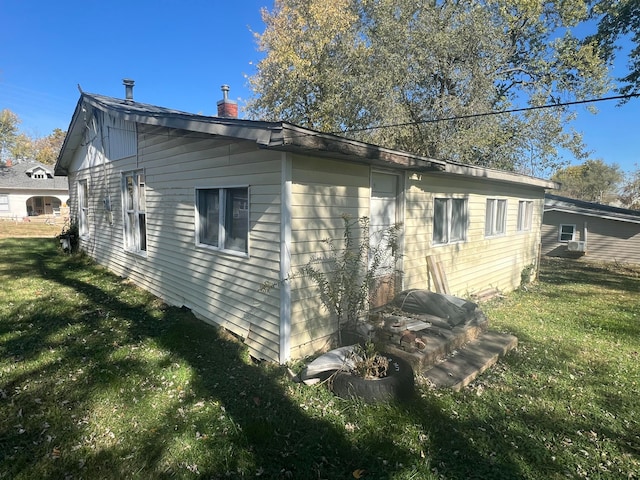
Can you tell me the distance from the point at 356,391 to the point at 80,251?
438 inches

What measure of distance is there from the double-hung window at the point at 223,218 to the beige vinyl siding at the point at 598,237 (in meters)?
18.9

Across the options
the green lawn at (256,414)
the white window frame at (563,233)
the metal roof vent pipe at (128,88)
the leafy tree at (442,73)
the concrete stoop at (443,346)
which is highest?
the leafy tree at (442,73)

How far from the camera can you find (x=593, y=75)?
15.2 meters

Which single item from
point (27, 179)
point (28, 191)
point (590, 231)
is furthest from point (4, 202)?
point (590, 231)

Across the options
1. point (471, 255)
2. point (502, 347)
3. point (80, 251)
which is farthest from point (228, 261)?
point (80, 251)

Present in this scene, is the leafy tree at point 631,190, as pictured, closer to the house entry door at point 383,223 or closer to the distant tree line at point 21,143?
the house entry door at point 383,223

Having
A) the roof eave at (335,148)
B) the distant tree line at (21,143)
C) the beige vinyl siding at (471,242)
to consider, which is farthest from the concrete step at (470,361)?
the distant tree line at (21,143)

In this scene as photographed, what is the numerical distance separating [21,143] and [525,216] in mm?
57796

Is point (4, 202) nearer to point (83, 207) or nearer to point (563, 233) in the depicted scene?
point (83, 207)

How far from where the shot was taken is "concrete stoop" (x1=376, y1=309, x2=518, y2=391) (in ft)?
14.1

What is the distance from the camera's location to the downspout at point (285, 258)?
164 inches

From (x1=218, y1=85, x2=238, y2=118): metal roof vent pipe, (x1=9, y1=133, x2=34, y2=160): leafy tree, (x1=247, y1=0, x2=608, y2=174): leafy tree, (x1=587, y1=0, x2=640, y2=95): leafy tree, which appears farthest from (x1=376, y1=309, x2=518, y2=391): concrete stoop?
(x1=9, y1=133, x2=34, y2=160): leafy tree

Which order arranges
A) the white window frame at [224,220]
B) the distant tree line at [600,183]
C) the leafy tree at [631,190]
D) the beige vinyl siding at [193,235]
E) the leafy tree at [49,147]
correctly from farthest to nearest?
the leafy tree at [49,147], the distant tree line at [600,183], the leafy tree at [631,190], the white window frame at [224,220], the beige vinyl siding at [193,235]

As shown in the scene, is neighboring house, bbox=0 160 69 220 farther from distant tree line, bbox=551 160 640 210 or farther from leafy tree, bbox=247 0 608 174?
distant tree line, bbox=551 160 640 210
